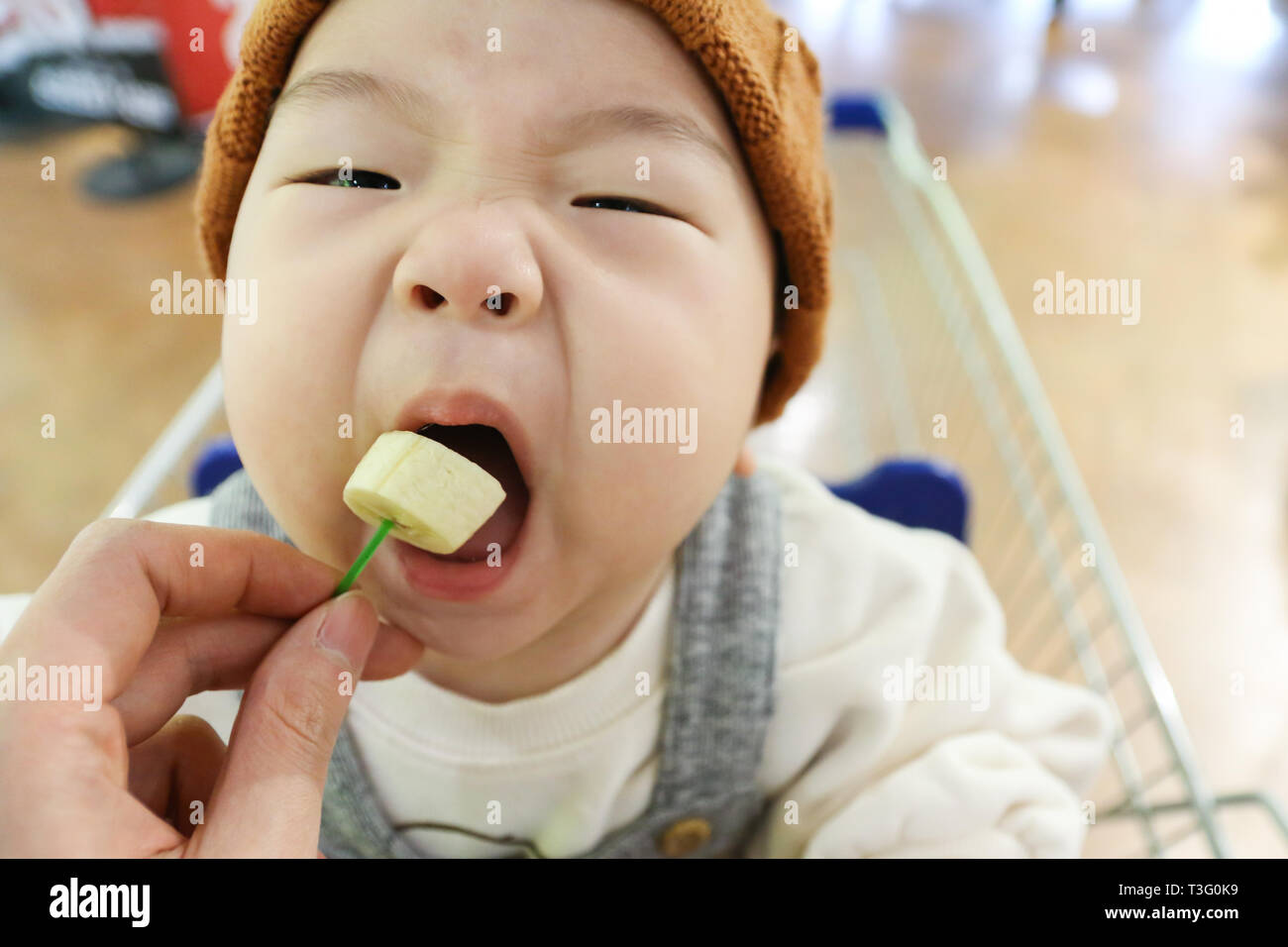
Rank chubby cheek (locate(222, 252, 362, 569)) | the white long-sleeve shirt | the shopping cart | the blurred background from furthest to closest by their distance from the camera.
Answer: the blurred background, the shopping cart, the white long-sleeve shirt, chubby cheek (locate(222, 252, 362, 569))

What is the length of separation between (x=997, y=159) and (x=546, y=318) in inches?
91.6

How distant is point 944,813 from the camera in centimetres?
63

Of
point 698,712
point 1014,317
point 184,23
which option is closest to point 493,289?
point 698,712

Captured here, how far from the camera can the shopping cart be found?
2.69 feet

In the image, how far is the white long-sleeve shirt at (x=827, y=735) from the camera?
0.63 metres

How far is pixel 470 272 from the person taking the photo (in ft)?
1.33

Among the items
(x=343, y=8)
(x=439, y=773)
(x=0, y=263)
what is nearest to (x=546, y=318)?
(x=343, y=8)

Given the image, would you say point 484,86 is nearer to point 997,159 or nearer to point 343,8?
point 343,8

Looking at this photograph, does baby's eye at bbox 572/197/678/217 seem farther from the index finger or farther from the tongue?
the index finger

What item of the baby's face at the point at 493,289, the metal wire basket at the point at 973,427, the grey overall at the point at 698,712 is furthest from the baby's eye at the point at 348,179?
the metal wire basket at the point at 973,427

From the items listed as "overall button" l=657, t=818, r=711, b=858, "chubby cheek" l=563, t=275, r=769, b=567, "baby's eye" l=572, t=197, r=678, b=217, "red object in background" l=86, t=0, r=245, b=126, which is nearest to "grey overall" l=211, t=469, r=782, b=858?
"overall button" l=657, t=818, r=711, b=858

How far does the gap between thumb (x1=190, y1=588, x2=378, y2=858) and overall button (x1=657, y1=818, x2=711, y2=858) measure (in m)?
0.32
